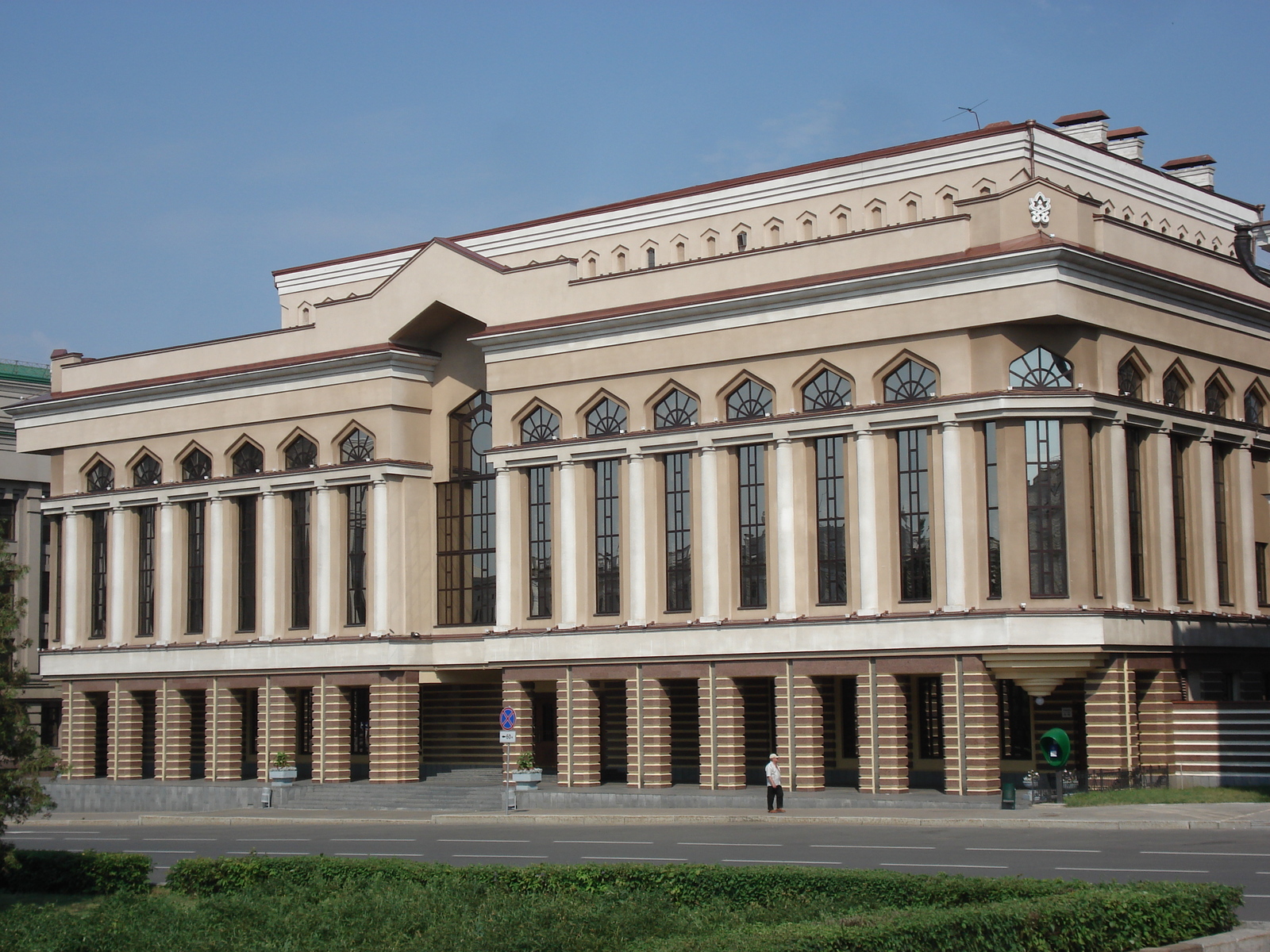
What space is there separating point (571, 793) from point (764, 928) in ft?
108

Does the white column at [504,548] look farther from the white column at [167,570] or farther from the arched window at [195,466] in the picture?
the white column at [167,570]

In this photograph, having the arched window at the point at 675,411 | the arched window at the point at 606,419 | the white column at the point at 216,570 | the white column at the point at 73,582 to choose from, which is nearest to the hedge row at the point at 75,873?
the arched window at the point at 675,411

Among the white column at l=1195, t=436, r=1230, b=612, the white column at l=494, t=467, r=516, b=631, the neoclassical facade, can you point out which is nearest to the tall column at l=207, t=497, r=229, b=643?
the neoclassical facade

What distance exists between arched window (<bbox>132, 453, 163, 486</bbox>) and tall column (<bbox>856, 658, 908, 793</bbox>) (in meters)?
29.2

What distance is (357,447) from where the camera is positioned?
58.0 metres

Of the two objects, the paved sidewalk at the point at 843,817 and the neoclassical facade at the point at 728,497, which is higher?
the neoclassical facade at the point at 728,497

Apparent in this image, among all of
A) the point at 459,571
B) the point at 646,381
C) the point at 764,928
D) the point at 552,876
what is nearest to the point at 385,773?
the point at 459,571

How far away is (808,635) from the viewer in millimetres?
46938

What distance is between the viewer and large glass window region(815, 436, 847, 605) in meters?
47.0

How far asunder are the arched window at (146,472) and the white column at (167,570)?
1.39 metres

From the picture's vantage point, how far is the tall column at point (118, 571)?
6300cm

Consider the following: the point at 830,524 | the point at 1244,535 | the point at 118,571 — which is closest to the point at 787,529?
the point at 830,524

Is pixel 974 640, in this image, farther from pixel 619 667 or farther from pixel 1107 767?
pixel 619 667

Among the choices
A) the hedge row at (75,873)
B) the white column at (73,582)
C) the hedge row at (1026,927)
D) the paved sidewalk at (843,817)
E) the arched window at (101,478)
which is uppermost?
the arched window at (101,478)
